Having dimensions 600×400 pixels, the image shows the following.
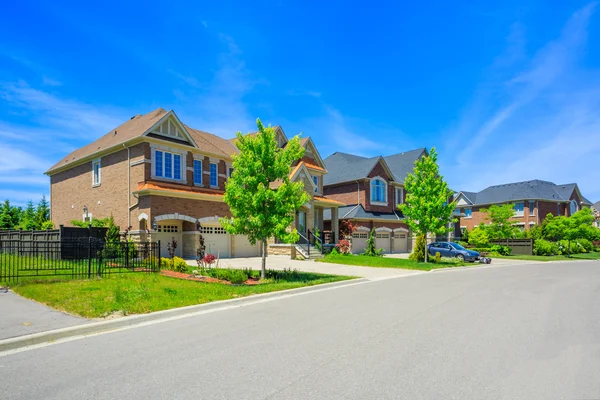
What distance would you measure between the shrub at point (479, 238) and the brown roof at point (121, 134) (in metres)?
29.8

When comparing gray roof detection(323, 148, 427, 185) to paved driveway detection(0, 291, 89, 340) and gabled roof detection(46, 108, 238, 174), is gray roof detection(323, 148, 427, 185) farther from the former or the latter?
paved driveway detection(0, 291, 89, 340)

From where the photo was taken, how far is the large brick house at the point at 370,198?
35906mm

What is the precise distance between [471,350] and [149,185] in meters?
19.8

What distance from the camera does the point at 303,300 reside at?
37.4 feet

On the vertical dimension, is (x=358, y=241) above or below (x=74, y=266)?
below

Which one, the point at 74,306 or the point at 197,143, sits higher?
the point at 197,143

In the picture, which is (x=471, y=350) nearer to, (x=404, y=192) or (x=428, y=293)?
(x=428, y=293)

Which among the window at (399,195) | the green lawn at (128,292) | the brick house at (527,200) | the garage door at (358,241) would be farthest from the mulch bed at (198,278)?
the brick house at (527,200)

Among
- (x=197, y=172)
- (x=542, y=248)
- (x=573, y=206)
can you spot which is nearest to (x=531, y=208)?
(x=573, y=206)

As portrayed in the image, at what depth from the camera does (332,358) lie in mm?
5852

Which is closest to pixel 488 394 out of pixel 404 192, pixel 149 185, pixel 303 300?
pixel 303 300

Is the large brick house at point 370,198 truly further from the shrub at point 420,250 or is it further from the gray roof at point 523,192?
the gray roof at point 523,192

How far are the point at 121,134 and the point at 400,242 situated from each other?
26.5 m

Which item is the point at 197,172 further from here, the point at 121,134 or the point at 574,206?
the point at 574,206
